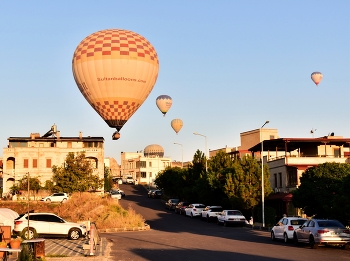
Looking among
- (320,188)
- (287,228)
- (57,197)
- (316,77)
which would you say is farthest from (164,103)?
(287,228)

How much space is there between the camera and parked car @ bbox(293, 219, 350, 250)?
1147 inches

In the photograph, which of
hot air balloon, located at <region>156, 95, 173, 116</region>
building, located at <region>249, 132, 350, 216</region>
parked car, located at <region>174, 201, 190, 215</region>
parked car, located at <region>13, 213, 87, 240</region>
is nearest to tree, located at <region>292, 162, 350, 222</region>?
building, located at <region>249, 132, 350, 216</region>

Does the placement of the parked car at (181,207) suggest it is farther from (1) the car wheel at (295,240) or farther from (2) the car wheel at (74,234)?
(1) the car wheel at (295,240)

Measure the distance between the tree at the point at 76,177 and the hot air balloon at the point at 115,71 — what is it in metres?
34.6

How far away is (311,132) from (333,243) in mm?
62229

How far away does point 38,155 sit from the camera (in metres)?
97.9

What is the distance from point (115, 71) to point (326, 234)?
22.3 meters

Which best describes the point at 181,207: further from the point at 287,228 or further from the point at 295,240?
the point at 295,240

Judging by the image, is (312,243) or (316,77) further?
(316,77)

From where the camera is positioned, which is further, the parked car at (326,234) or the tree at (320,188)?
the tree at (320,188)

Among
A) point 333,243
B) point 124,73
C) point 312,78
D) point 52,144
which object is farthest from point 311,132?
point 333,243

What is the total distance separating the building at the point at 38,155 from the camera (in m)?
96.9

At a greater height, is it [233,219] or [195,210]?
[195,210]

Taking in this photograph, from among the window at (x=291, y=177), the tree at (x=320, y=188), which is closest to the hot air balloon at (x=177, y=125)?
the window at (x=291, y=177)
